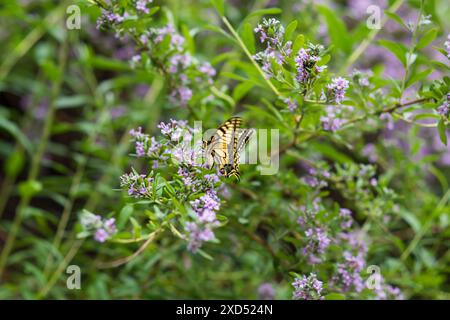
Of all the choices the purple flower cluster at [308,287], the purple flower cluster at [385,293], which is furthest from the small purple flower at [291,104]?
the purple flower cluster at [385,293]

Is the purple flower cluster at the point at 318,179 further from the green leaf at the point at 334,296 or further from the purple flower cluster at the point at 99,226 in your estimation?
the purple flower cluster at the point at 99,226

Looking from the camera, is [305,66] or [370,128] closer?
[305,66]

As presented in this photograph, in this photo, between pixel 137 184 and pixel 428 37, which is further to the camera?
pixel 428 37

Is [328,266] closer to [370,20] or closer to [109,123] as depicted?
[370,20]

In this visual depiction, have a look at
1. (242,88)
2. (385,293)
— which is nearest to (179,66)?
(242,88)

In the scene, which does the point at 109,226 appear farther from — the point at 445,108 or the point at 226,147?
the point at 445,108

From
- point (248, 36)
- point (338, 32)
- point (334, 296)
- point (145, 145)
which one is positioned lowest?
point (334, 296)
